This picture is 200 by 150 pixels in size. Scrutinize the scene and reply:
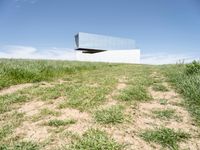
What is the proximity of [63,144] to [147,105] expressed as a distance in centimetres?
250

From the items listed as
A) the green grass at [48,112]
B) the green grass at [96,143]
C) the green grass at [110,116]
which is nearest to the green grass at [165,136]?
the green grass at [96,143]

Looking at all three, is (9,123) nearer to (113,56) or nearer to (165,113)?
(165,113)

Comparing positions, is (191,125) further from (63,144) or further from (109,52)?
(109,52)

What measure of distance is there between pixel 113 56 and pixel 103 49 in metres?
5.49

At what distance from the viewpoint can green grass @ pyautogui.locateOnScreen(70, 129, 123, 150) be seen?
9.19 ft

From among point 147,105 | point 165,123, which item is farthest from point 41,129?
point 147,105

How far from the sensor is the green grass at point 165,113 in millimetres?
3980

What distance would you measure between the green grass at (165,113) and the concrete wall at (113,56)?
54.1 meters

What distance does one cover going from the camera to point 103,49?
6531cm

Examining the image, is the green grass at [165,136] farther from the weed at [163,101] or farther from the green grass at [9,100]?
the green grass at [9,100]

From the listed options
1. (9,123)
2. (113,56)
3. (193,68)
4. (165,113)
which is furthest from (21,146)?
(113,56)

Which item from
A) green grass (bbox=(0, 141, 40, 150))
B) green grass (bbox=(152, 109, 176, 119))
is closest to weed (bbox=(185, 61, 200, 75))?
green grass (bbox=(152, 109, 176, 119))

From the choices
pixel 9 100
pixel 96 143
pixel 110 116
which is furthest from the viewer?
pixel 9 100

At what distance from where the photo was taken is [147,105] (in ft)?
15.8
